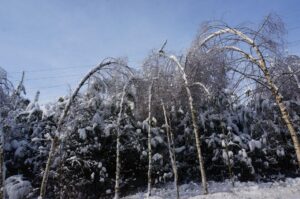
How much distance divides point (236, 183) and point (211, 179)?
6.68 feet

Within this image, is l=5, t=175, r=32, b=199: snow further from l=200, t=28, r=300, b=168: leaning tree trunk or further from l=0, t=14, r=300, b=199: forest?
l=200, t=28, r=300, b=168: leaning tree trunk

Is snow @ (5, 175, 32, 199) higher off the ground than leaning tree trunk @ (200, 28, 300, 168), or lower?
lower

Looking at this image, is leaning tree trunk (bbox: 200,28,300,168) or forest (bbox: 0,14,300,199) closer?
leaning tree trunk (bbox: 200,28,300,168)

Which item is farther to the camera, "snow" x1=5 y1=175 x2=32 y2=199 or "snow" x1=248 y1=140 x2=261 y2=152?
"snow" x1=248 y1=140 x2=261 y2=152

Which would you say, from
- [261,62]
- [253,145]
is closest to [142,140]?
[253,145]

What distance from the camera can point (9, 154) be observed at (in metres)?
18.2

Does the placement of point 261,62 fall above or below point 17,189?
above

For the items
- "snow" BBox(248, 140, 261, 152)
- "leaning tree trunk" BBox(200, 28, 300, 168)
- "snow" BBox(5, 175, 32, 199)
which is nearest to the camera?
"leaning tree trunk" BBox(200, 28, 300, 168)

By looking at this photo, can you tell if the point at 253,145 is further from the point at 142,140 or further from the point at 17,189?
the point at 17,189

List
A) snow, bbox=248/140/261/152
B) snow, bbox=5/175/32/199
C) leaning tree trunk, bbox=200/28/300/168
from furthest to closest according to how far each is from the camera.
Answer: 1. snow, bbox=248/140/261/152
2. snow, bbox=5/175/32/199
3. leaning tree trunk, bbox=200/28/300/168

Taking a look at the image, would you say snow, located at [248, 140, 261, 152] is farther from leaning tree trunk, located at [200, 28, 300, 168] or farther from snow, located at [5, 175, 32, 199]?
snow, located at [5, 175, 32, 199]

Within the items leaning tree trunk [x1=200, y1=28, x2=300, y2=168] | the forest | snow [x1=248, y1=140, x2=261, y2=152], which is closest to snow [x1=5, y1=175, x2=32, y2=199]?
the forest

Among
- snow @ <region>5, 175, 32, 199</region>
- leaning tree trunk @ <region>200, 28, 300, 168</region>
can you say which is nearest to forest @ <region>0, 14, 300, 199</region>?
snow @ <region>5, 175, 32, 199</region>

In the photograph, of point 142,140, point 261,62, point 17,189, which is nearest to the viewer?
point 261,62
